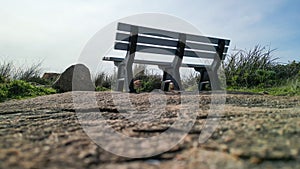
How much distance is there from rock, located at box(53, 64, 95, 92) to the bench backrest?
326cm

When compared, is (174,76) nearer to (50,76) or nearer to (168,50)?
(168,50)

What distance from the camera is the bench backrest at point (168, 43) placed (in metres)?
4.44

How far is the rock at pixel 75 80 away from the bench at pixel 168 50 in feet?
8.74

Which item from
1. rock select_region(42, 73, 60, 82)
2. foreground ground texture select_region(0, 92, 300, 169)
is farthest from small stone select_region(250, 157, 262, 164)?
rock select_region(42, 73, 60, 82)

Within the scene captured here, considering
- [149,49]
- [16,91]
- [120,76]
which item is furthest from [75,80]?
[149,49]

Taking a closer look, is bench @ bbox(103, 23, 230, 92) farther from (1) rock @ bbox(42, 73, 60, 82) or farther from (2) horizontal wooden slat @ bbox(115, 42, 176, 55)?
(1) rock @ bbox(42, 73, 60, 82)

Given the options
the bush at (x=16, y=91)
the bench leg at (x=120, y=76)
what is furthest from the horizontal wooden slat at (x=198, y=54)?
the bush at (x=16, y=91)

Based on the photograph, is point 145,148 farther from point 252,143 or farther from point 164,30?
point 164,30

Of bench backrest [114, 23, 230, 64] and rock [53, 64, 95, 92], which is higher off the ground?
bench backrest [114, 23, 230, 64]

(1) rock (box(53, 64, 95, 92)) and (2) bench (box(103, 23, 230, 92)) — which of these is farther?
(1) rock (box(53, 64, 95, 92))

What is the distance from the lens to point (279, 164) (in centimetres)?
91

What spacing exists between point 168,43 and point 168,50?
0.15 metres

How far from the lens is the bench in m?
4.48

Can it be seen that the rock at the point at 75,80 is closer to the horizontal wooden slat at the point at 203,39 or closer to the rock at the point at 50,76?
the rock at the point at 50,76
